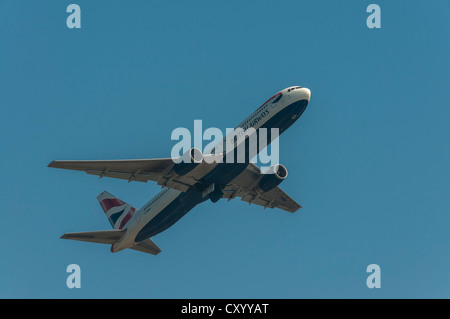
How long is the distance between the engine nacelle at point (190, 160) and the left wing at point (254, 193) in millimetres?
6124

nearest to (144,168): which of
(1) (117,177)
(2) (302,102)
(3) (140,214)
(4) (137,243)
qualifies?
(1) (117,177)

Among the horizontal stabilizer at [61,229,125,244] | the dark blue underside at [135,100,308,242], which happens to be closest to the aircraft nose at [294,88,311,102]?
the dark blue underside at [135,100,308,242]

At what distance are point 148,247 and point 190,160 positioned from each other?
43.8 ft

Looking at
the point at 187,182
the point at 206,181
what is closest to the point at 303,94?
the point at 206,181

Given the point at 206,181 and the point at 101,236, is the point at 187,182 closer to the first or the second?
the point at 206,181

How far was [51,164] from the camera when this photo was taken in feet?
136

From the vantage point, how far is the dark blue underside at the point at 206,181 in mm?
43500

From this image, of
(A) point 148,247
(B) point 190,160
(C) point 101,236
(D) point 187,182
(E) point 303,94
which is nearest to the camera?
(E) point 303,94

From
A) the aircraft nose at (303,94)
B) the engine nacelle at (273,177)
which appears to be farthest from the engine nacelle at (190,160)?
the aircraft nose at (303,94)

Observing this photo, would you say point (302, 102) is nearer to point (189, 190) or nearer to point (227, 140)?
point (227, 140)

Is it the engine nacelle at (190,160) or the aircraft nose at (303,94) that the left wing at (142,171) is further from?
the aircraft nose at (303,94)

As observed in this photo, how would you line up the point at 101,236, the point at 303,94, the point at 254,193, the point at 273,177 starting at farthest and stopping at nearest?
1. the point at 254,193
2. the point at 101,236
3. the point at 273,177
4. the point at 303,94

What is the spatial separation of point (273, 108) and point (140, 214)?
14.6 meters

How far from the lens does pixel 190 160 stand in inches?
1738
